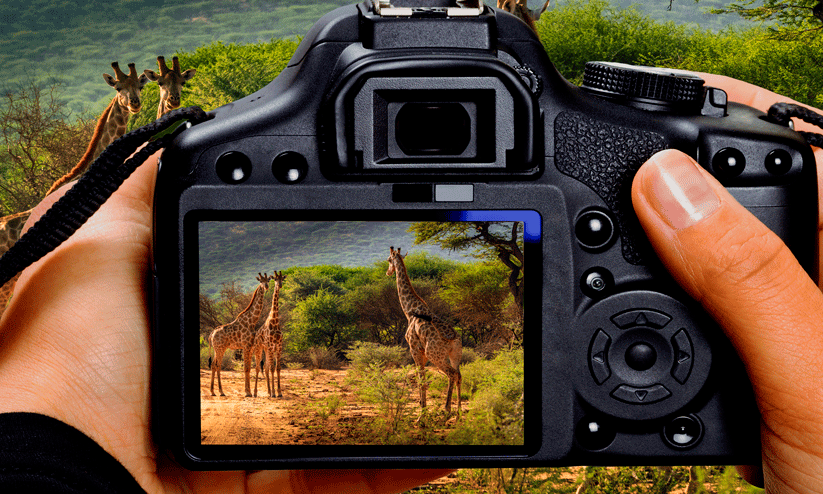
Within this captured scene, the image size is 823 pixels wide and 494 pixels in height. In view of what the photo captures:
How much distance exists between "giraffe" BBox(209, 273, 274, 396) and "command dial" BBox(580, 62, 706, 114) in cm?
35

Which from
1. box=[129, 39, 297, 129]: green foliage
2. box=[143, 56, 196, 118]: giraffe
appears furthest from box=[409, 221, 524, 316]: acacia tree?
box=[129, 39, 297, 129]: green foliage

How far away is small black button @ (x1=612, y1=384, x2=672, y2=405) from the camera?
55 cm

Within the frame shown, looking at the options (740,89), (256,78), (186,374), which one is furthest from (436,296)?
(256,78)

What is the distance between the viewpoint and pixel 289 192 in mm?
531

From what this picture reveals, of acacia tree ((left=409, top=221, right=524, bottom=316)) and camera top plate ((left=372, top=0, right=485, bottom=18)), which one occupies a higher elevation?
camera top plate ((left=372, top=0, right=485, bottom=18))

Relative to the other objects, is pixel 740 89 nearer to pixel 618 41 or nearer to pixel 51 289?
pixel 51 289

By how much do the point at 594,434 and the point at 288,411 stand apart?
0.90 ft

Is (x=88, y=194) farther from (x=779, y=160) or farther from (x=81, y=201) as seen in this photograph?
(x=779, y=160)

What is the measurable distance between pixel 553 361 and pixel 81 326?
44cm

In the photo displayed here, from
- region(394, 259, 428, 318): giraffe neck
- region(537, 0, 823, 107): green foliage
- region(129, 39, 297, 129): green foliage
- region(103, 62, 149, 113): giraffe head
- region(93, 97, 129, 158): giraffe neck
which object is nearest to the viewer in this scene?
region(394, 259, 428, 318): giraffe neck

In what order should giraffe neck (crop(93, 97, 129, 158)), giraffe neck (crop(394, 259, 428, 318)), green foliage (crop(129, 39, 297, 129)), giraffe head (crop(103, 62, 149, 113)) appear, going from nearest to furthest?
giraffe neck (crop(394, 259, 428, 318)) → giraffe head (crop(103, 62, 149, 113)) → giraffe neck (crop(93, 97, 129, 158)) → green foliage (crop(129, 39, 297, 129))

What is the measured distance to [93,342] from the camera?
1.93ft

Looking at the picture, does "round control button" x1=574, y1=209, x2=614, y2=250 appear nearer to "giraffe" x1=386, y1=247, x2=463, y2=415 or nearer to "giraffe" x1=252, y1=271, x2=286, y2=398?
"giraffe" x1=386, y1=247, x2=463, y2=415

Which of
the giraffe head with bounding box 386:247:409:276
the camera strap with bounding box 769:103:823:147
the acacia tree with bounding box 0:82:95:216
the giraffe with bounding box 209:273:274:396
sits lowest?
the acacia tree with bounding box 0:82:95:216
